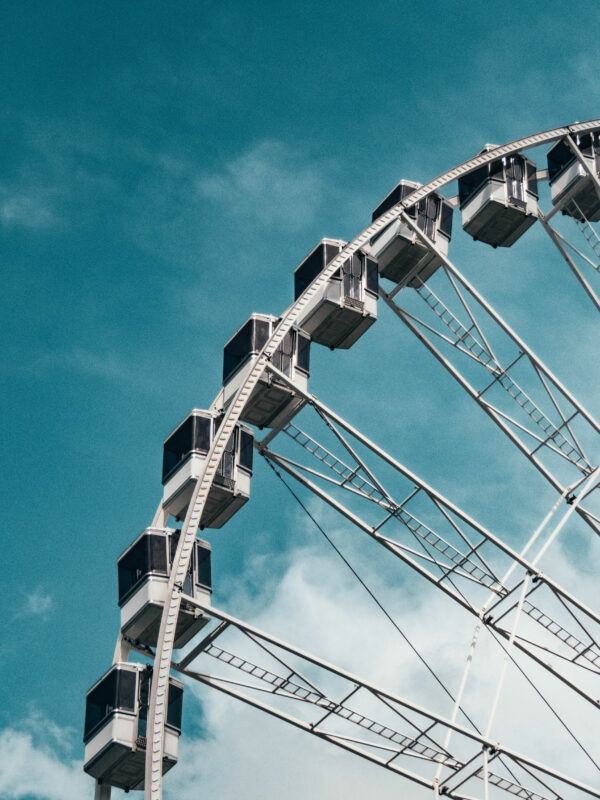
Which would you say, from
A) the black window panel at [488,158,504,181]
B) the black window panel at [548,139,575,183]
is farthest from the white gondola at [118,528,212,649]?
the black window panel at [548,139,575,183]

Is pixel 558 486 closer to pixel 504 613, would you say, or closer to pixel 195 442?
pixel 504 613

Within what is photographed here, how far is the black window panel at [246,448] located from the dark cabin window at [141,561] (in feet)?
7.56

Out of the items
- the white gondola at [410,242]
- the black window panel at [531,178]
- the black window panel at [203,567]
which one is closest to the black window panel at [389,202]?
the white gondola at [410,242]

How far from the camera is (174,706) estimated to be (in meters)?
27.8

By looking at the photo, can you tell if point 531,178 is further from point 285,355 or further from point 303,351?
point 285,355

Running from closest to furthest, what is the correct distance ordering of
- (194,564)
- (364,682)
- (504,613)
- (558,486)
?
1. (364,682)
2. (194,564)
3. (504,613)
4. (558,486)

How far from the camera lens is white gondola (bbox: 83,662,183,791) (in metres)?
27.1

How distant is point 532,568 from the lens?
3025 centimetres

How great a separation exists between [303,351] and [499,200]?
608 centimetres

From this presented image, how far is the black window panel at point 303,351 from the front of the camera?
1185 inches

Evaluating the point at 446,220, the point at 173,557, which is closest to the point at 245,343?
the point at 173,557

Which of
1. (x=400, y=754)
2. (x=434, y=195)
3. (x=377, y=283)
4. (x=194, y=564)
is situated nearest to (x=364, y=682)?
(x=400, y=754)

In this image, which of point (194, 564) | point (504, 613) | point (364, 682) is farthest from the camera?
point (504, 613)

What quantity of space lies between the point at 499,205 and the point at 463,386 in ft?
15.5
